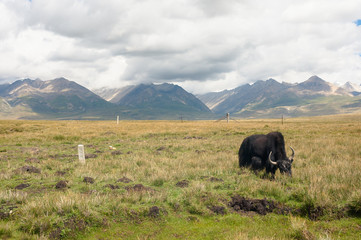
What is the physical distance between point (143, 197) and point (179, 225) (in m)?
2.07

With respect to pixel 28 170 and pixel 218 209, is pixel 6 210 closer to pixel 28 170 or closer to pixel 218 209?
pixel 28 170

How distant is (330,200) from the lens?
7645 mm

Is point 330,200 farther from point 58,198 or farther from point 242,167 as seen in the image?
point 58,198

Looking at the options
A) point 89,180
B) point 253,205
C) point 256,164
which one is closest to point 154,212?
point 253,205

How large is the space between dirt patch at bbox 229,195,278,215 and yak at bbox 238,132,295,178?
3055 mm

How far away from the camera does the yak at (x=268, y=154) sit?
11.4 metres

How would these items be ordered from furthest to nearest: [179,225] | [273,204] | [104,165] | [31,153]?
[31,153]
[104,165]
[273,204]
[179,225]

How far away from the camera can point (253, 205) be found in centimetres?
817

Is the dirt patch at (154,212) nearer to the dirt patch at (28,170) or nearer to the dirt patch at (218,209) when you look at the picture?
the dirt patch at (218,209)

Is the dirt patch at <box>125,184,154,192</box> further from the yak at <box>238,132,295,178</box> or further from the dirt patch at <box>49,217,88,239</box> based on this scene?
the yak at <box>238,132,295,178</box>

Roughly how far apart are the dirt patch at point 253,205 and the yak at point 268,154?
305 cm

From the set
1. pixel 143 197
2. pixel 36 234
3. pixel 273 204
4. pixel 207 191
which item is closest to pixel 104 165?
pixel 143 197

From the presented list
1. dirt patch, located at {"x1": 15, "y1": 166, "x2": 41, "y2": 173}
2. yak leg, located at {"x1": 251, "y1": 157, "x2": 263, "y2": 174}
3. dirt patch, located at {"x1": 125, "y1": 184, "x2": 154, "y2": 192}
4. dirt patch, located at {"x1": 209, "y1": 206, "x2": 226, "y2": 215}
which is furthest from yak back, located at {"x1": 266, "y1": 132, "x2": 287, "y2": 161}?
dirt patch, located at {"x1": 15, "y1": 166, "x2": 41, "y2": 173}

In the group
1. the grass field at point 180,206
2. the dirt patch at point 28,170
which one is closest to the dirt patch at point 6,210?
the grass field at point 180,206
